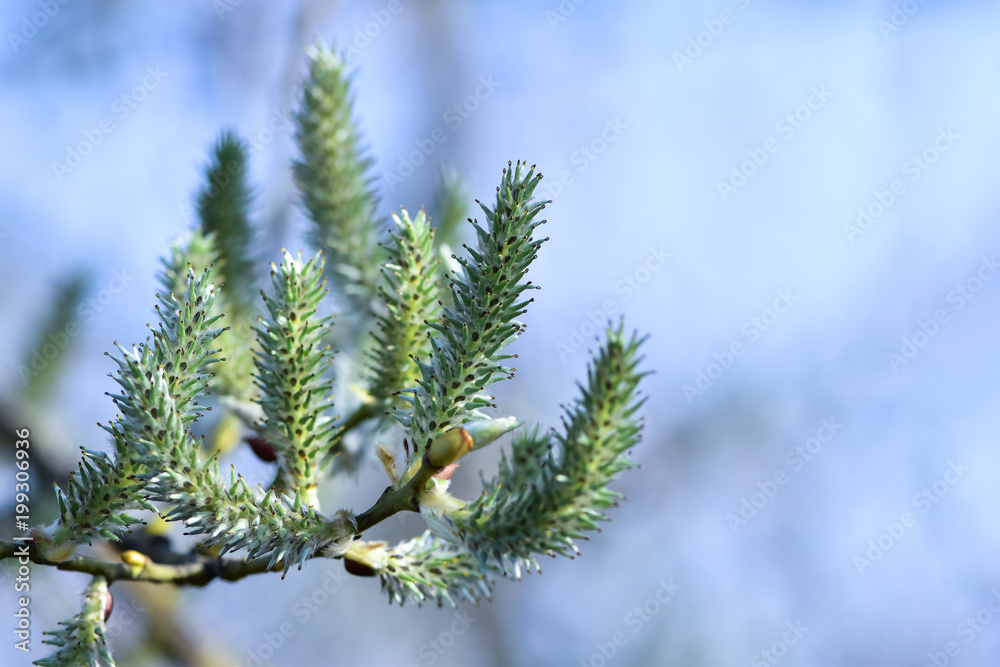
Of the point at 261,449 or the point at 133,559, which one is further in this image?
the point at 261,449

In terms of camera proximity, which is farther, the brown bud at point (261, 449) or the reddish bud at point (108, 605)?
the brown bud at point (261, 449)

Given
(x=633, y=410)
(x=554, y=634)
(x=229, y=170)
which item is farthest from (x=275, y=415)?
(x=554, y=634)

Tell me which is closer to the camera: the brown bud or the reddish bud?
the reddish bud

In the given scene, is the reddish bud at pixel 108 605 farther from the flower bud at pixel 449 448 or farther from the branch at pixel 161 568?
the flower bud at pixel 449 448

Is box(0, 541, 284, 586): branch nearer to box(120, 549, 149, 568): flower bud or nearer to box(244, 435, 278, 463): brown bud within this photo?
box(120, 549, 149, 568): flower bud

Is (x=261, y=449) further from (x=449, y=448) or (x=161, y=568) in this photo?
(x=449, y=448)

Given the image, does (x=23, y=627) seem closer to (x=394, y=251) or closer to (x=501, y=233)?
(x=394, y=251)

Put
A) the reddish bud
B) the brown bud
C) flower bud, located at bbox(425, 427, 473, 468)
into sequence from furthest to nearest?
the brown bud
the reddish bud
flower bud, located at bbox(425, 427, 473, 468)

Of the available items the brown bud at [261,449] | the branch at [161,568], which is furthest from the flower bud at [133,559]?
the brown bud at [261,449]

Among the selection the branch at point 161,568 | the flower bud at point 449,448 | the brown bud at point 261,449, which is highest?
the flower bud at point 449,448

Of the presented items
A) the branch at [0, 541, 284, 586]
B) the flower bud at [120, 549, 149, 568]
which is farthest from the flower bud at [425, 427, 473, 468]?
the flower bud at [120, 549, 149, 568]

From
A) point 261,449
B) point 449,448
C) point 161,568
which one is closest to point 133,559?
point 161,568
